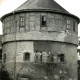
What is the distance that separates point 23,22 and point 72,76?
9.13 m

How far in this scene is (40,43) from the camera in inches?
1154

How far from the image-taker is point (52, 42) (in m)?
29.6

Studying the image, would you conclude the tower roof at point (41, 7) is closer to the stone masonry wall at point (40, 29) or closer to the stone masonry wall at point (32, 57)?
the stone masonry wall at point (40, 29)

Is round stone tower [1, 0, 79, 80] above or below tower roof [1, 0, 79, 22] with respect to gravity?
below

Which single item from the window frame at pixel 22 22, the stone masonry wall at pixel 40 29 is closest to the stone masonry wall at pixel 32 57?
the stone masonry wall at pixel 40 29

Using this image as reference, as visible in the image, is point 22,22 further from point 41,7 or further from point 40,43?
point 40,43

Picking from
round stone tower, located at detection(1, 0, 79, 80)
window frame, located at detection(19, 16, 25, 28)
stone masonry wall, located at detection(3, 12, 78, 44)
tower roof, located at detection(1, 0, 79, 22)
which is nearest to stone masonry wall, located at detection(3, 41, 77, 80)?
round stone tower, located at detection(1, 0, 79, 80)

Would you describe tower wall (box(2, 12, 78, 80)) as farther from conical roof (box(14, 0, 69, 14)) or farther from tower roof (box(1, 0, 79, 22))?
conical roof (box(14, 0, 69, 14))

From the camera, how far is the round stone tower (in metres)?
29.0

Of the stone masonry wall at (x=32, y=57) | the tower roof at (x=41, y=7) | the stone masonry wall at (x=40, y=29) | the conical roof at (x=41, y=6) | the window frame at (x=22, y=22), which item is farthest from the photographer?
the window frame at (x=22, y=22)

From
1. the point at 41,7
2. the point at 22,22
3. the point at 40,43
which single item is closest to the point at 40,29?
the point at 40,43

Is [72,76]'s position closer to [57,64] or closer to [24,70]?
[57,64]

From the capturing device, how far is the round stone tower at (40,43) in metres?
29.0

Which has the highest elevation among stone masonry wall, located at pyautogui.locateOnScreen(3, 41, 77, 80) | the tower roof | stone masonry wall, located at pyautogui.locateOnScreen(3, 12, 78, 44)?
the tower roof
